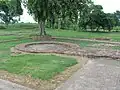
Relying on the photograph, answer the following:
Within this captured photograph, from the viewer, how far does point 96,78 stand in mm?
7754

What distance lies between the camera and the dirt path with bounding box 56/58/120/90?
6845mm

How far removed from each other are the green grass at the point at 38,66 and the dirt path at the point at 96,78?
80 cm

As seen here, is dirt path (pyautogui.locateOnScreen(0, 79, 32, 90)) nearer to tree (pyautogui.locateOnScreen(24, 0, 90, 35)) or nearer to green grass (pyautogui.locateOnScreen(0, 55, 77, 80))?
green grass (pyautogui.locateOnScreen(0, 55, 77, 80))

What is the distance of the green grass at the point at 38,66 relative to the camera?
830 cm

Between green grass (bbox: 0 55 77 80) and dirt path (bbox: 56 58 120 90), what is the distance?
801 millimetres

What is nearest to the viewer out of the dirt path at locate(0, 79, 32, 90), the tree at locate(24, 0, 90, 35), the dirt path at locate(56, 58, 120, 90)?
the dirt path at locate(0, 79, 32, 90)

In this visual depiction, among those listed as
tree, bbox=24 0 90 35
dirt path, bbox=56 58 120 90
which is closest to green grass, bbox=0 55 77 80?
dirt path, bbox=56 58 120 90

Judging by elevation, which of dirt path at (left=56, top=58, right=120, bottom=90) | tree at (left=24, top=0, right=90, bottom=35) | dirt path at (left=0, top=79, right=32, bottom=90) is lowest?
dirt path at (left=0, top=79, right=32, bottom=90)

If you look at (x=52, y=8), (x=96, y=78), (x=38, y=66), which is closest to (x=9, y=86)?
(x=38, y=66)

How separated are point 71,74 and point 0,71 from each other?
2.55 m

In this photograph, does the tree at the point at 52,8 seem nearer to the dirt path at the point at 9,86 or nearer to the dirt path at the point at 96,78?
the dirt path at the point at 96,78

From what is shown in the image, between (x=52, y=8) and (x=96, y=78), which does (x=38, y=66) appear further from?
(x=52, y=8)

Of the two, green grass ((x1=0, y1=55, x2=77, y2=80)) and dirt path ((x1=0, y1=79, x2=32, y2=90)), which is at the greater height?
green grass ((x1=0, y1=55, x2=77, y2=80))

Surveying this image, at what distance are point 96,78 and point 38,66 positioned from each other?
8.37 feet
